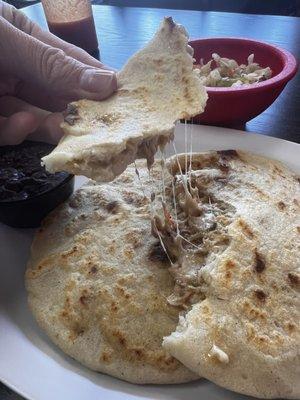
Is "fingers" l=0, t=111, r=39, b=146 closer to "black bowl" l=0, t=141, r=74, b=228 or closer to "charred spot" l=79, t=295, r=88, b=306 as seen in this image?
"black bowl" l=0, t=141, r=74, b=228

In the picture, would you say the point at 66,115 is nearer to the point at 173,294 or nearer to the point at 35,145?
the point at 35,145

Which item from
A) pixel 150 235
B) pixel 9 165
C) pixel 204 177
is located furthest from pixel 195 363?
pixel 9 165

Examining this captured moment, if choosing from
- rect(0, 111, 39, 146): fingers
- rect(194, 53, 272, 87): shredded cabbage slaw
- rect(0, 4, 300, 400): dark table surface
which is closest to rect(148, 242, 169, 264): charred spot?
rect(0, 111, 39, 146): fingers

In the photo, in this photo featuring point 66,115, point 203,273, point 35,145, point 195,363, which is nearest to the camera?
point 195,363

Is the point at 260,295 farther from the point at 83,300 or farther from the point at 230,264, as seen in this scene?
the point at 83,300

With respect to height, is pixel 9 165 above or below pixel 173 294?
above
